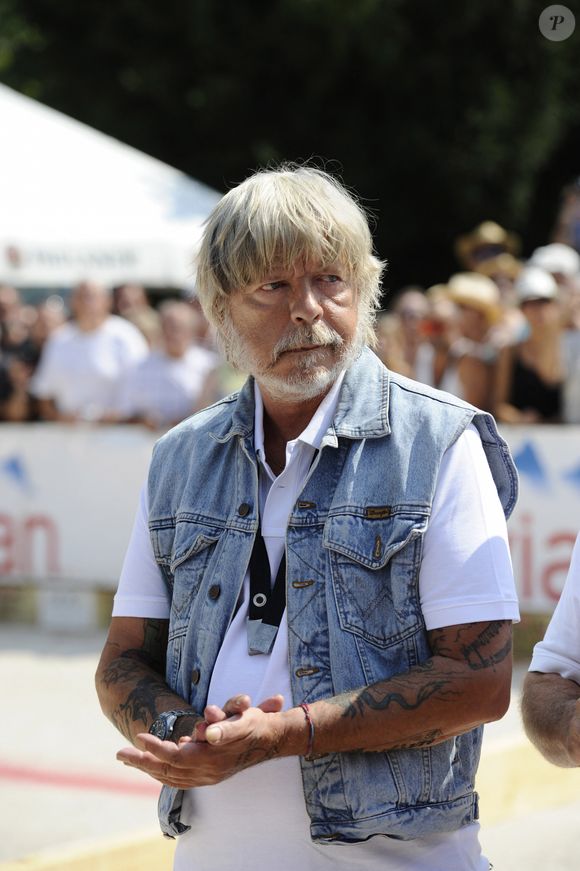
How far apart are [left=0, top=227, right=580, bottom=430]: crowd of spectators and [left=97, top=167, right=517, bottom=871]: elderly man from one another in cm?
408

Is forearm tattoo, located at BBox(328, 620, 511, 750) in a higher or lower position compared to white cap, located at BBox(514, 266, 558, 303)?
lower

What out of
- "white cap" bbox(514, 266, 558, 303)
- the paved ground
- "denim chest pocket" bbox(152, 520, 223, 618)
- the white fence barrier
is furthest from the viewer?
the white fence barrier

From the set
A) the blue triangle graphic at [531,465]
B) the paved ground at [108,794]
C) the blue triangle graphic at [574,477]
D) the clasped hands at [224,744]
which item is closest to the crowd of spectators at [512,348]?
the blue triangle graphic at [531,465]

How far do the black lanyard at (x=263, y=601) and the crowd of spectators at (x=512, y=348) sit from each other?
5.37 m

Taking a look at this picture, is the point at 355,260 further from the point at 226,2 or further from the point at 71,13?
the point at 71,13

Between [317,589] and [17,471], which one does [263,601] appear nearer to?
[317,589]

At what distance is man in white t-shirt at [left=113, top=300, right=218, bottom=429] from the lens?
925 centimetres

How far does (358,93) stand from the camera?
68.5 ft

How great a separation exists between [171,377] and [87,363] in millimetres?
981

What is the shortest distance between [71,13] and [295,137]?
4.18 meters

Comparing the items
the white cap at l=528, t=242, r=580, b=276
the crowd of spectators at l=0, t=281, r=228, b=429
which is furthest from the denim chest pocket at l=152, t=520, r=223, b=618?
the white cap at l=528, t=242, r=580, b=276

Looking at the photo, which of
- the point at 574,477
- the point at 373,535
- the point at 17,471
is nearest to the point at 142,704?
the point at 373,535

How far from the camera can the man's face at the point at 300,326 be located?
7.65 ft

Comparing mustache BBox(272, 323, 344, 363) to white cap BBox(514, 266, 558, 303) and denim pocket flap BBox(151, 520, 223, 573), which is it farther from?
white cap BBox(514, 266, 558, 303)
